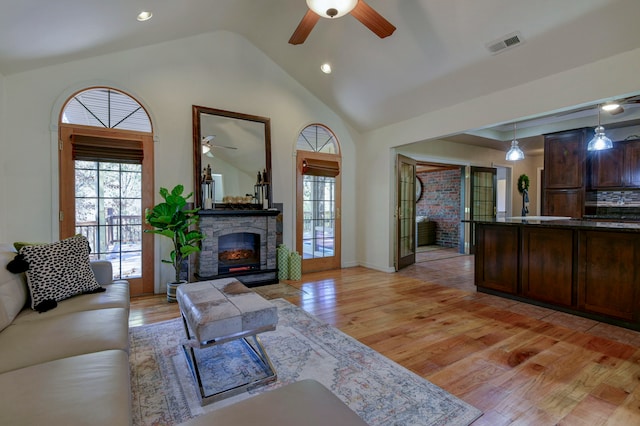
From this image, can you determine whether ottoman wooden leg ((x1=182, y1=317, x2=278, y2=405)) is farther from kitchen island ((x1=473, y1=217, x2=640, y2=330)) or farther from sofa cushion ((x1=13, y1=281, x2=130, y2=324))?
kitchen island ((x1=473, y1=217, x2=640, y2=330))

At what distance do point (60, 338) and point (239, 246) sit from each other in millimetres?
3138

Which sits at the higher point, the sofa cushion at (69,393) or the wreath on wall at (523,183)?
the wreath on wall at (523,183)

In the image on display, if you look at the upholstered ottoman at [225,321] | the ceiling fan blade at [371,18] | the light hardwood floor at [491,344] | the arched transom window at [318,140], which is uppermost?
the ceiling fan blade at [371,18]

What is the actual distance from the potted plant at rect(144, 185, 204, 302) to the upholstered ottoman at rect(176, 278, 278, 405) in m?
1.62

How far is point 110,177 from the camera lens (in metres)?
4.06

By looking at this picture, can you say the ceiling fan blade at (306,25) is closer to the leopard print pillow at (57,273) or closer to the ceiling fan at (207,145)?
the ceiling fan at (207,145)

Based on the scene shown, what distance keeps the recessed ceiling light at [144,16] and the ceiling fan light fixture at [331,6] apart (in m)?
2.03

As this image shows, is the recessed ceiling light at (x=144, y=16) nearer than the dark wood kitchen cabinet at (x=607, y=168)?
Yes

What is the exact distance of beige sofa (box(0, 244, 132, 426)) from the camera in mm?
1111

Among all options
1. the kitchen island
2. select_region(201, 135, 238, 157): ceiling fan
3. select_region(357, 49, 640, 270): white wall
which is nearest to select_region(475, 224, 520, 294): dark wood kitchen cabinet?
the kitchen island

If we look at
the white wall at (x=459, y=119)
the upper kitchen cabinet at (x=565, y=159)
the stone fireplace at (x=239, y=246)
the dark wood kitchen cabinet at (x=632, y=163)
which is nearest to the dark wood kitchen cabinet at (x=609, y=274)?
the white wall at (x=459, y=119)

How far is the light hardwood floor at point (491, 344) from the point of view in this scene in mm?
1938

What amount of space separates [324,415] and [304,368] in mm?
A: 1318

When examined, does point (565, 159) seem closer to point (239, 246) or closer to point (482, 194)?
point (482, 194)
